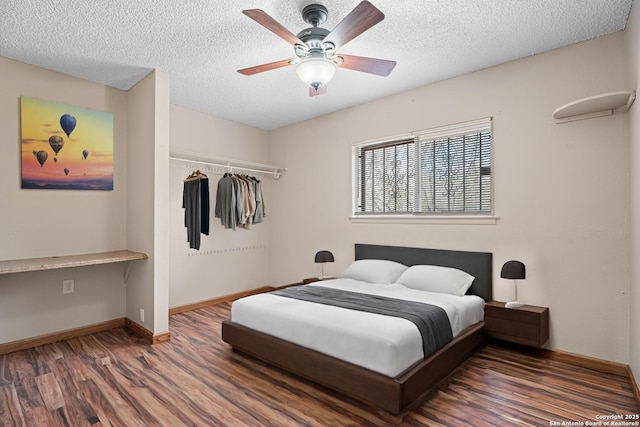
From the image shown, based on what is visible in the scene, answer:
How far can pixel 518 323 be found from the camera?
2873mm

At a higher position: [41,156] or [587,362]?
[41,156]

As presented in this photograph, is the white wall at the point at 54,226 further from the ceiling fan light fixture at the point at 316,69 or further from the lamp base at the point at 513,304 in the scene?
the lamp base at the point at 513,304

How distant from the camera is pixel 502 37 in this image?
107 inches

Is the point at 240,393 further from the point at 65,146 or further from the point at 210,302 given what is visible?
the point at 65,146

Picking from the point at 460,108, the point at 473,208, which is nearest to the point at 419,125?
the point at 460,108

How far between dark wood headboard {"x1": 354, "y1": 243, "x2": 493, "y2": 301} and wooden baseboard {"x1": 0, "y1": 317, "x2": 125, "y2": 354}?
299 cm

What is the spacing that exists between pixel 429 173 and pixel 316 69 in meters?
2.04

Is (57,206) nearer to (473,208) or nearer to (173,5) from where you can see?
(173,5)

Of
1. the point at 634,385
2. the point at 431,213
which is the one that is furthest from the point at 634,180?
the point at 431,213

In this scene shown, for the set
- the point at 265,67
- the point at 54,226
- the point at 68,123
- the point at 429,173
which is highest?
the point at 265,67

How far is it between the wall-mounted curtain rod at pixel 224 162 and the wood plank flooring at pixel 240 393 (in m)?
2.24

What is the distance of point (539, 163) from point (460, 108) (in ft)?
3.12

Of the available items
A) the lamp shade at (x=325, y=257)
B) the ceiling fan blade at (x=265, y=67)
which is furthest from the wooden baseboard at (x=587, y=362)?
the ceiling fan blade at (x=265, y=67)

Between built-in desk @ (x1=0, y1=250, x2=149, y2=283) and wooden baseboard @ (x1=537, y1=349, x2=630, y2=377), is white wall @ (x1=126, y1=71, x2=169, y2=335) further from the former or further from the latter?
wooden baseboard @ (x1=537, y1=349, x2=630, y2=377)
